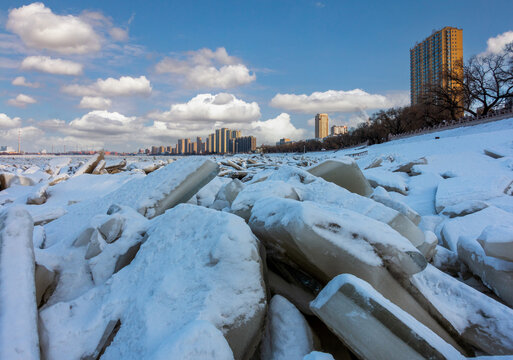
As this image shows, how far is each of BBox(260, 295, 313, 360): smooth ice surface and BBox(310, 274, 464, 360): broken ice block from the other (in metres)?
0.22

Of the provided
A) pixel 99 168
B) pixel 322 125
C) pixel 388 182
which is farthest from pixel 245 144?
pixel 388 182

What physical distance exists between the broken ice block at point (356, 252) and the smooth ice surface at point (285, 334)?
0.29 meters

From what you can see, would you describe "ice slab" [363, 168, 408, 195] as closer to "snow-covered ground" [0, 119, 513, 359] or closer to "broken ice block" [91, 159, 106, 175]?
"snow-covered ground" [0, 119, 513, 359]

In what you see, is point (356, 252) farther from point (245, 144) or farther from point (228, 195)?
point (245, 144)

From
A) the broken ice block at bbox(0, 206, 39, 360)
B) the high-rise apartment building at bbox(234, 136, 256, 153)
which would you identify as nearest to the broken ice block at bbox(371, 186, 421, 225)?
the broken ice block at bbox(0, 206, 39, 360)

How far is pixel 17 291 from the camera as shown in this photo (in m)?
1.44

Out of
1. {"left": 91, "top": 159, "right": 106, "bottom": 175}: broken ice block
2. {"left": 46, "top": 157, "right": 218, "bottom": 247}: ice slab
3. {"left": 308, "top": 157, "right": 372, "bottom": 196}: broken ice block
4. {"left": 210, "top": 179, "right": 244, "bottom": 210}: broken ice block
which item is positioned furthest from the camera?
{"left": 91, "top": 159, "right": 106, "bottom": 175}: broken ice block

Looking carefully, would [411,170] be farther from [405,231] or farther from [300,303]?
[300,303]

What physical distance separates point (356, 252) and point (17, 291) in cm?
178

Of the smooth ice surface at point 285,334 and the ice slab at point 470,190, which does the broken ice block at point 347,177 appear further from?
the smooth ice surface at point 285,334

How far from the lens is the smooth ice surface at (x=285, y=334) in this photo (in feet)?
4.56

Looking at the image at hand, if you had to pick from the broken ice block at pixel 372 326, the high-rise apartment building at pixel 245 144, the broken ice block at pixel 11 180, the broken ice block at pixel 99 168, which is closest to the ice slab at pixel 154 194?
the broken ice block at pixel 372 326

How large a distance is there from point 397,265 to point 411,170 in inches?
253

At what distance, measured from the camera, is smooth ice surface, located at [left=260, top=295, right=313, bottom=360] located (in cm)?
139
